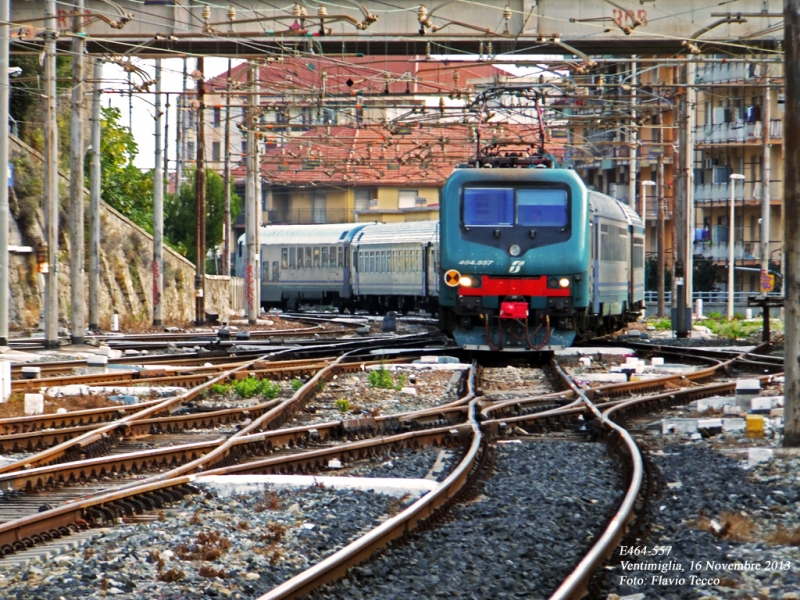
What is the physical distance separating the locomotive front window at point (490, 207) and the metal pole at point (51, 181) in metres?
7.40

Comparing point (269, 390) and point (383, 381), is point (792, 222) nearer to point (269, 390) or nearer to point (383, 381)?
point (269, 390)

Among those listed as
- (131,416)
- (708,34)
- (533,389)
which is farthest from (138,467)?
(708,34)

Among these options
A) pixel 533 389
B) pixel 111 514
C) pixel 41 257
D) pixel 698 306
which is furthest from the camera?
pixel 698 306

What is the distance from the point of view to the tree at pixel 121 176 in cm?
4484

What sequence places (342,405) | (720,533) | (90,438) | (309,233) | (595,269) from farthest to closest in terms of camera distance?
(309,233) → (595,269) → (342,405) → (90,438) → (720,533)

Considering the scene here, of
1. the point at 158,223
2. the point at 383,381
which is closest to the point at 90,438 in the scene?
the point at 383,381

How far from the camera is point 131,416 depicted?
11969 millimetres

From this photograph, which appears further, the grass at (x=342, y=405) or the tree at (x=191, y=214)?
the tree at (x=191, y=214)

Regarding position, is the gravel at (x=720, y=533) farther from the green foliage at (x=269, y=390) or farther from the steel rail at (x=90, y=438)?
the green foliage at (x=269, y=390)

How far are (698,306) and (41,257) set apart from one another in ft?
79.2

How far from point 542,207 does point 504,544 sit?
1333 cm

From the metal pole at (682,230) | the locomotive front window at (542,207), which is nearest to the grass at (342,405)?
the locomotive front window at (542,207)

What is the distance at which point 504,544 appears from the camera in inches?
271

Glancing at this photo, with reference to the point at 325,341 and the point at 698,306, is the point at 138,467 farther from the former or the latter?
the point at 698,306
